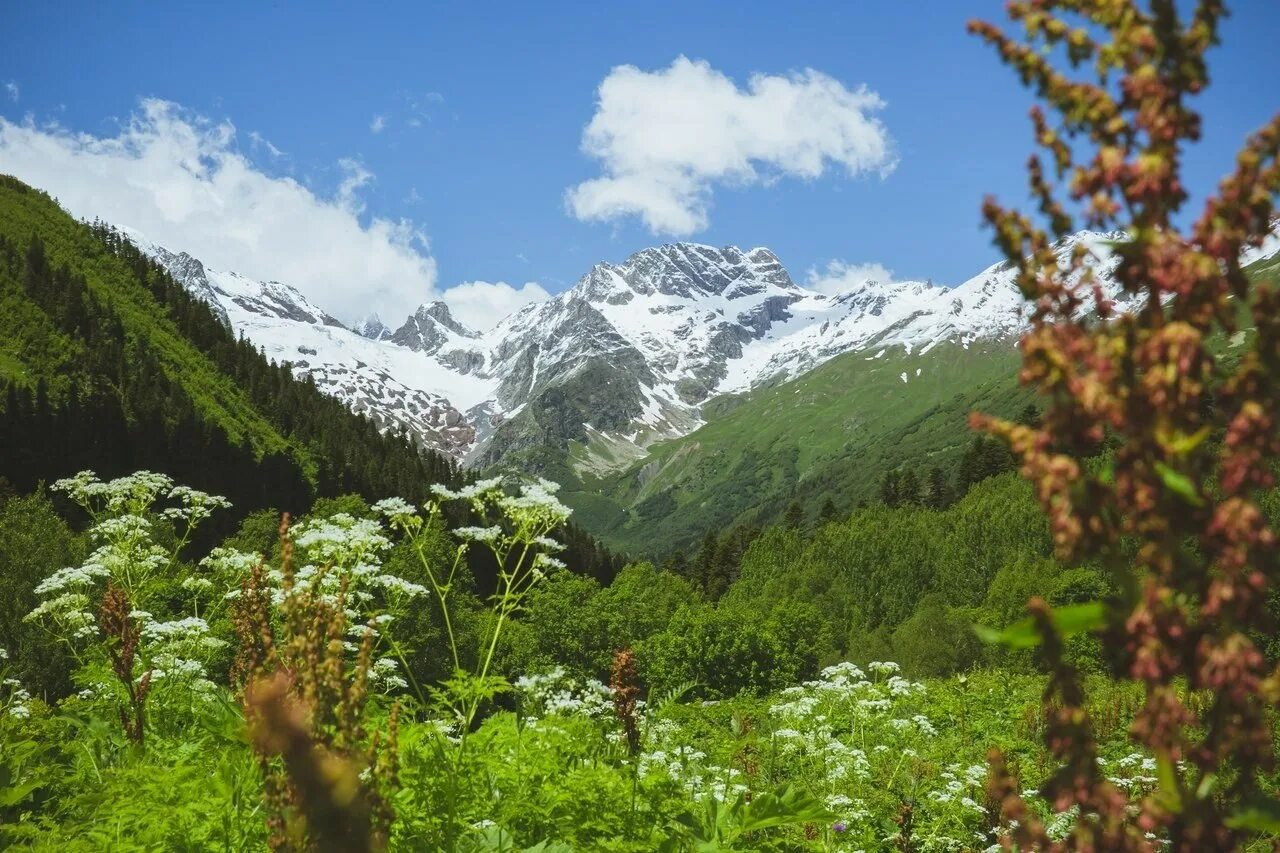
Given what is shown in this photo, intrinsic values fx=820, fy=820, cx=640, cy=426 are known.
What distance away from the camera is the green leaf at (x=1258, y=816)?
207 cm

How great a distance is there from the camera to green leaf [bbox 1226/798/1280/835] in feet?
6.80

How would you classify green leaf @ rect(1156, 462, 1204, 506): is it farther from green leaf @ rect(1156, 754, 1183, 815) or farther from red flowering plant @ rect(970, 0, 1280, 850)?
green leaf @ rect(1156, 754, 1183, 815)

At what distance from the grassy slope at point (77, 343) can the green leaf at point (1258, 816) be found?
83374 millimetres

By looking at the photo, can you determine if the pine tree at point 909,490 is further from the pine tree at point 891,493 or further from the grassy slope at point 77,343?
the grassy slope at point 77,343

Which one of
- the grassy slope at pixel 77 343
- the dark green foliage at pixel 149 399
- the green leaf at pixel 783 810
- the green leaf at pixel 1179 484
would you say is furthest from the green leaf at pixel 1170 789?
the grassy slope at pixel 77 343

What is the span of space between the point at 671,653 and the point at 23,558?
4431 cm

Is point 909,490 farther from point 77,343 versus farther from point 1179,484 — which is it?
point 1179,484

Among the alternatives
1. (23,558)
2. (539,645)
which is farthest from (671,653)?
Result: (23,558)

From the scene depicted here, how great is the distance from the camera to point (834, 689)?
663 inches

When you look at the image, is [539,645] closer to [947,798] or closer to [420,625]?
[420,625]

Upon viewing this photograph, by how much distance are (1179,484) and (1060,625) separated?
45cm

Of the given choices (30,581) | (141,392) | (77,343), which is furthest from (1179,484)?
(77,343)

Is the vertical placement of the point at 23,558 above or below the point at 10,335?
below

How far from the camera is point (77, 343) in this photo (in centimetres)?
7550
